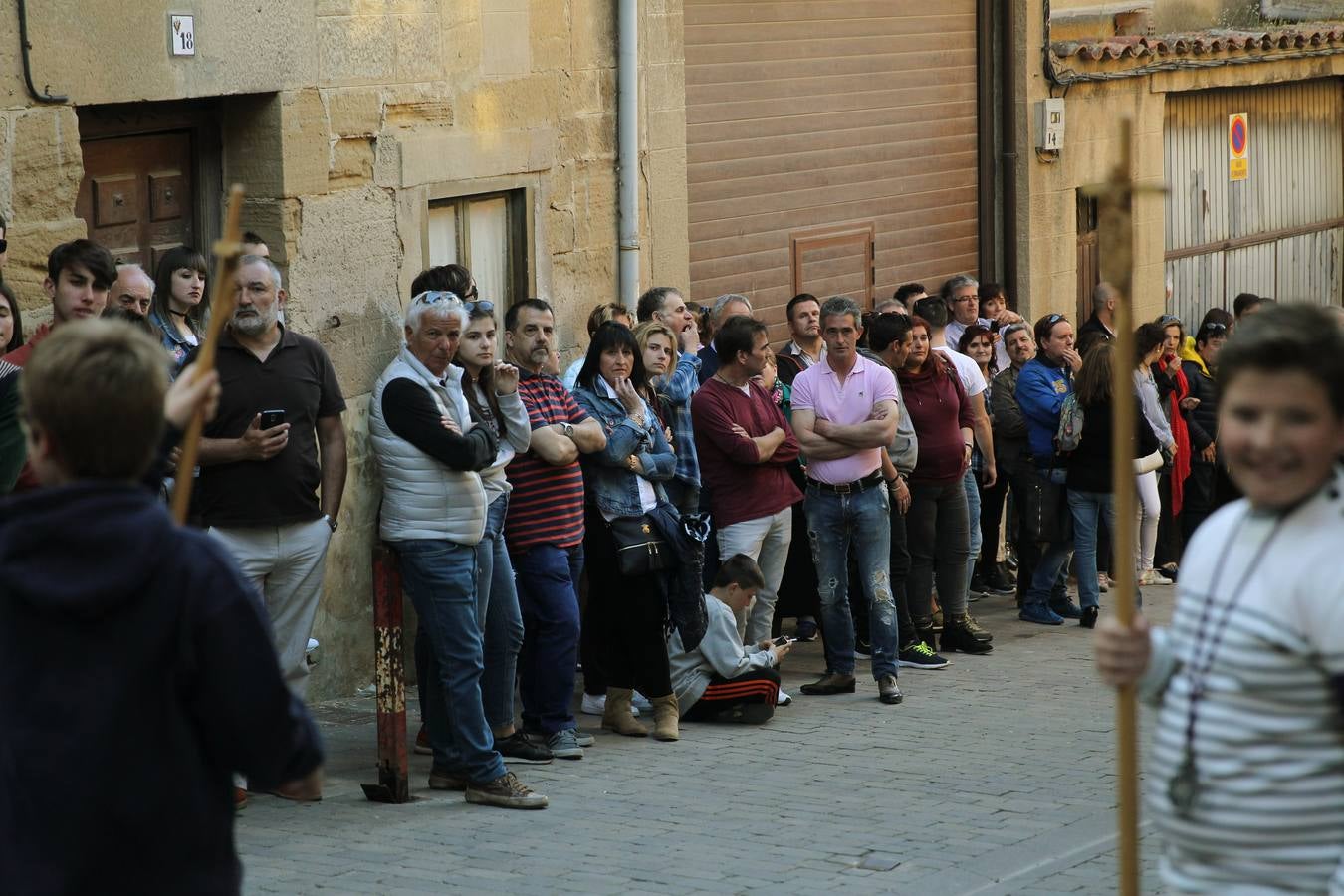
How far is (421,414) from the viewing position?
742cm

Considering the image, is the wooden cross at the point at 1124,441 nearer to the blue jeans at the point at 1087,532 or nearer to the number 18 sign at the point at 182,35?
the number 18 sign at the point at 182,35

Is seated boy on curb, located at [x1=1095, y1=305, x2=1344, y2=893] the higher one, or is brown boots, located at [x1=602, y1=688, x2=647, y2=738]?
seated boy on curb, located at [x1=1095, y1=305, x2=1344, y2=893]

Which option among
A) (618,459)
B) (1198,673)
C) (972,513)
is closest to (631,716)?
(618,459)

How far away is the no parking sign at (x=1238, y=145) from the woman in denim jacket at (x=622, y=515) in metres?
11.0

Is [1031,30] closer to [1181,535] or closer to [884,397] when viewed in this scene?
[1181,535]

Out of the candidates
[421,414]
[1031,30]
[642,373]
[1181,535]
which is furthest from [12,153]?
[1031,30]

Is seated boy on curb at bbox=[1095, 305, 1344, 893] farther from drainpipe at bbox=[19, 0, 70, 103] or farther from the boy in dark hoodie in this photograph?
drainpipe at bbox=[19, 0, 70, 103]

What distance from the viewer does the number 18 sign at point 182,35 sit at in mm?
8289

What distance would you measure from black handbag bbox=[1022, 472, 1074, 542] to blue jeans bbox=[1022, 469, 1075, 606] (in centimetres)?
4

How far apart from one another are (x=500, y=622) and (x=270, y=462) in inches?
48.7

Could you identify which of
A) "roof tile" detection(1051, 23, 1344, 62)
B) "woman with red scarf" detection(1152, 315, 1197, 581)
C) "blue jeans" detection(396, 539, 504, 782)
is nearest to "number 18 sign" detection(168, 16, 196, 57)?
"blue jeans" detection(396, 539, 504, 782)

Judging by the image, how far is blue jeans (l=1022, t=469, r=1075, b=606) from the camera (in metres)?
11.7

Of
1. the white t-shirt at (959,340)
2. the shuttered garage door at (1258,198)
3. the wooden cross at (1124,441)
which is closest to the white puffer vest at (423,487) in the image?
the wooden cross at (1124,441)

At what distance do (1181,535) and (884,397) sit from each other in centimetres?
Answer: 458
